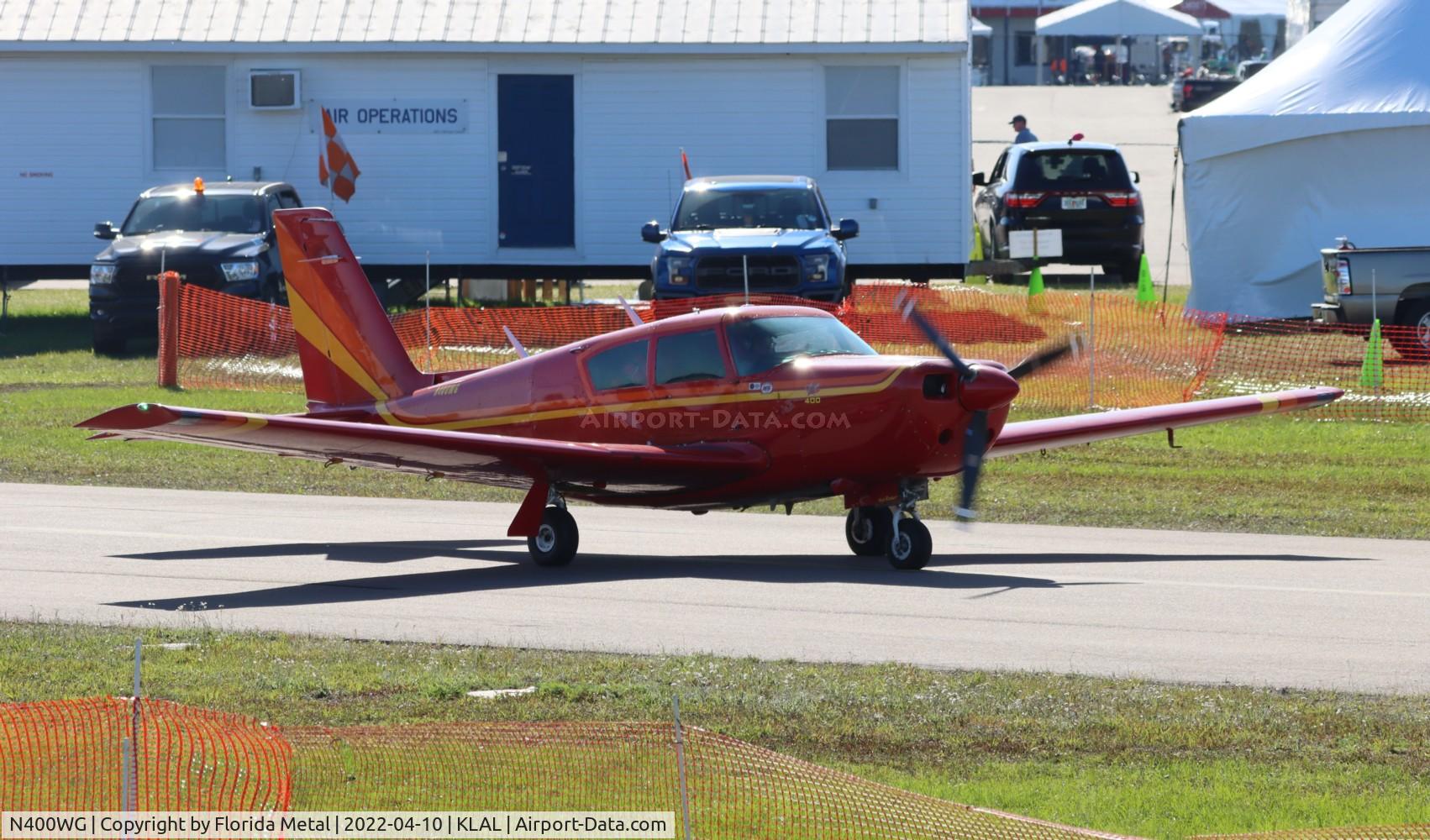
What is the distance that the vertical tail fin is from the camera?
565 inches

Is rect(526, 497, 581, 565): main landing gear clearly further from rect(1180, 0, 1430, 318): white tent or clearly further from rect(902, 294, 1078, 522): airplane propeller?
rect(1180, 0, 1430, 318): white tent

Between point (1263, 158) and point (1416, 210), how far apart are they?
2.26m

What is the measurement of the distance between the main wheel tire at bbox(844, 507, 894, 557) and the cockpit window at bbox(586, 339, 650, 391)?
1820mm

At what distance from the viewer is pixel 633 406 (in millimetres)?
13062

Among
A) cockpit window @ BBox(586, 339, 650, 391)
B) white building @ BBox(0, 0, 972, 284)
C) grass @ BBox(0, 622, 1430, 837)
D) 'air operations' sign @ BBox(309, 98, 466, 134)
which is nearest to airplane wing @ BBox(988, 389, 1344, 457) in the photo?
cockpit window @ BBox(586, 339, 650, 391)

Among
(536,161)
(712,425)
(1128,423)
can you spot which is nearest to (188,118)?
(536,161)

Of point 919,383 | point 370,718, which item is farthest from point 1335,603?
point 370,718

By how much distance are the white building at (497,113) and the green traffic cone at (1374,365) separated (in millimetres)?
8864

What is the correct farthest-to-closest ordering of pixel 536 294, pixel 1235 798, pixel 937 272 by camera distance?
1. pixel 536 294
2. pixel 937 272
3. pixel 1235 798

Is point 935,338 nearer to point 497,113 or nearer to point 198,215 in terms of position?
point 198,215

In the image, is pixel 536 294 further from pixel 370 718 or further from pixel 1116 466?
pixel 370 718

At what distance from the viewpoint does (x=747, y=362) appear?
12.6m

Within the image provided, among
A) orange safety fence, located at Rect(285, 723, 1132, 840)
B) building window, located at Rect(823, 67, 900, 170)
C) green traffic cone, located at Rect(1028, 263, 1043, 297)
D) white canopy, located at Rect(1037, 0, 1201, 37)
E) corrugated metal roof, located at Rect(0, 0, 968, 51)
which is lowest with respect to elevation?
orange safety fence, located at Rect(285, 723, 1132, 840)

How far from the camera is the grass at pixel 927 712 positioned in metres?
7.15
